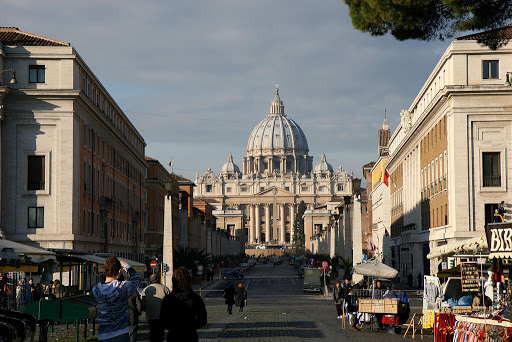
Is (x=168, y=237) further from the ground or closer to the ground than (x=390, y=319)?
further from the ground

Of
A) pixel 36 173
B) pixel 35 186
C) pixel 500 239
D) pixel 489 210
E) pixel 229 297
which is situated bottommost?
pixel 229 297

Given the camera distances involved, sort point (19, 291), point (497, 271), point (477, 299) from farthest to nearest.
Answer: point (19, 291) < point (477, 299) < point (497, 271)

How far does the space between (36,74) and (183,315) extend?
38725 millimetres

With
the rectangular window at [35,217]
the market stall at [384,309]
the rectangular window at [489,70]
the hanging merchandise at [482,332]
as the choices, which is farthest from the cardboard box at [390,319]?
the rectangular window at [35,217]

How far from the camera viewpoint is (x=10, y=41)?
48.9 m

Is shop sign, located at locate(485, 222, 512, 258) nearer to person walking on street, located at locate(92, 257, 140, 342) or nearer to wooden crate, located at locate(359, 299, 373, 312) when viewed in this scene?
person walking on street, located at locate(92, 257, 140, 342)

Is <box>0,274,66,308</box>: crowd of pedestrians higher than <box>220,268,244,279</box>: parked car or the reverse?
higher

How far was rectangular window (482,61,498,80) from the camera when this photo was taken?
1821 inches

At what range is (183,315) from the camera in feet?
38.0

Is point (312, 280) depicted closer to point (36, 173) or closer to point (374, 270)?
point (36, 173)

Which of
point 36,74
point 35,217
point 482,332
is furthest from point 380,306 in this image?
point 36,74

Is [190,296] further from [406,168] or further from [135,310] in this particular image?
[406,168]

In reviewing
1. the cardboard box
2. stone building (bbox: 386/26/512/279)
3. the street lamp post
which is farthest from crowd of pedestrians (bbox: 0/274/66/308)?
stone building (bbox: 386/26/512/279)

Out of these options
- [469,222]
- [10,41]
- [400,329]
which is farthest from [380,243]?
[400,329]
